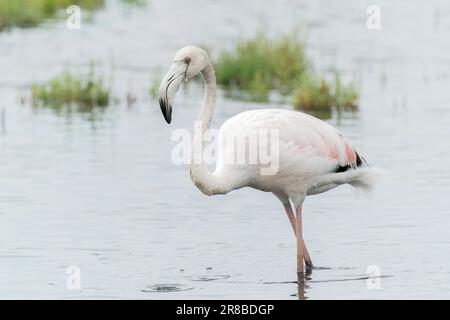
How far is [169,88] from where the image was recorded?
9617 millimetres

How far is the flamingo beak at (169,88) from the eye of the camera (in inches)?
375

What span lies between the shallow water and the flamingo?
57cm

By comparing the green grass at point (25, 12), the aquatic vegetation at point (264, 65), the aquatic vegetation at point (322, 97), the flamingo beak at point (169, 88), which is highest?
the green grass at point (25, 12)

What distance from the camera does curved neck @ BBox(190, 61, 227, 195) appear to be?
968 centimetres

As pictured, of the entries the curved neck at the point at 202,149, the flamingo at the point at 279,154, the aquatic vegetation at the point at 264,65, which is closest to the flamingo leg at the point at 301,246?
the flamingo at the point at 279,154

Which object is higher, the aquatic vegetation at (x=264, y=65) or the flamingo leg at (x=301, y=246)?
the aquatic vegetation at (x=264, y=65)

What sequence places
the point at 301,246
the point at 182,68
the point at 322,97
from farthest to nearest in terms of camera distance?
the point at 322,97 < the point at 301,246 < the point at 182,68

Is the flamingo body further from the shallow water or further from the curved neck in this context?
the shallow water

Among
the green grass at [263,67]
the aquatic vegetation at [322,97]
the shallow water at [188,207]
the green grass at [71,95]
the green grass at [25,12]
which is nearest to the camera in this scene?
the shallow water at [188,207]

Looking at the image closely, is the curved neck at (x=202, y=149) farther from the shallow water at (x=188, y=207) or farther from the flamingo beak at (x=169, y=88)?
the shallow water at (x=188, y=207)

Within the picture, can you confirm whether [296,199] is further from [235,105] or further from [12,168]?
[235,105]

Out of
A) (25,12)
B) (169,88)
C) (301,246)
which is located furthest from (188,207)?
(25,12)

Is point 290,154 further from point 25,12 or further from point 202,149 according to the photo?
point 25,12

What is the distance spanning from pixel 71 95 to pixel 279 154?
29.7ft
